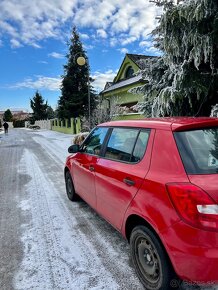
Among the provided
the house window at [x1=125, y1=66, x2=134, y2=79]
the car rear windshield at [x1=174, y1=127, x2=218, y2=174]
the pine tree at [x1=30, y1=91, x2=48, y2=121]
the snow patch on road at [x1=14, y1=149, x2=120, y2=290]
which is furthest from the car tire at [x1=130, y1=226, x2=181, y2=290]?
the pine tree at [x1=30, y1=91, x2=48, y2=121]

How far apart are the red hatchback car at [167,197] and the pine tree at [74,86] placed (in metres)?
24.1

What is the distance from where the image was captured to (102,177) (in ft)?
11.6

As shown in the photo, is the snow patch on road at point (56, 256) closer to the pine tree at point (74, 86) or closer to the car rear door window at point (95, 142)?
the car rear door window at point (95, 142)

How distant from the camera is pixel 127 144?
3.19 meters

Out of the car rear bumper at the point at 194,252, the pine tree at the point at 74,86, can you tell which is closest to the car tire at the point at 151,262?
the car rear bumper at the point at 194,252

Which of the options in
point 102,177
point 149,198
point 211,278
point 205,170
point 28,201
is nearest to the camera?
point 211,278

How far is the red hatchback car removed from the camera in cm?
209

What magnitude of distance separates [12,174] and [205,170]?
24.3 ft

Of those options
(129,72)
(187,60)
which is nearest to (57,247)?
(187,60)

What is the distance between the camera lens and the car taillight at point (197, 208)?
207 cm

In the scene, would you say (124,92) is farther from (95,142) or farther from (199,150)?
(199,150)

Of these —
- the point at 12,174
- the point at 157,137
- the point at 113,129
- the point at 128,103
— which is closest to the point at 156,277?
the point at 157,137

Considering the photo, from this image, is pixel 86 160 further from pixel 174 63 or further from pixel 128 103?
pixel 128 103

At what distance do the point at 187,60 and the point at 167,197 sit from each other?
12.7 ft
